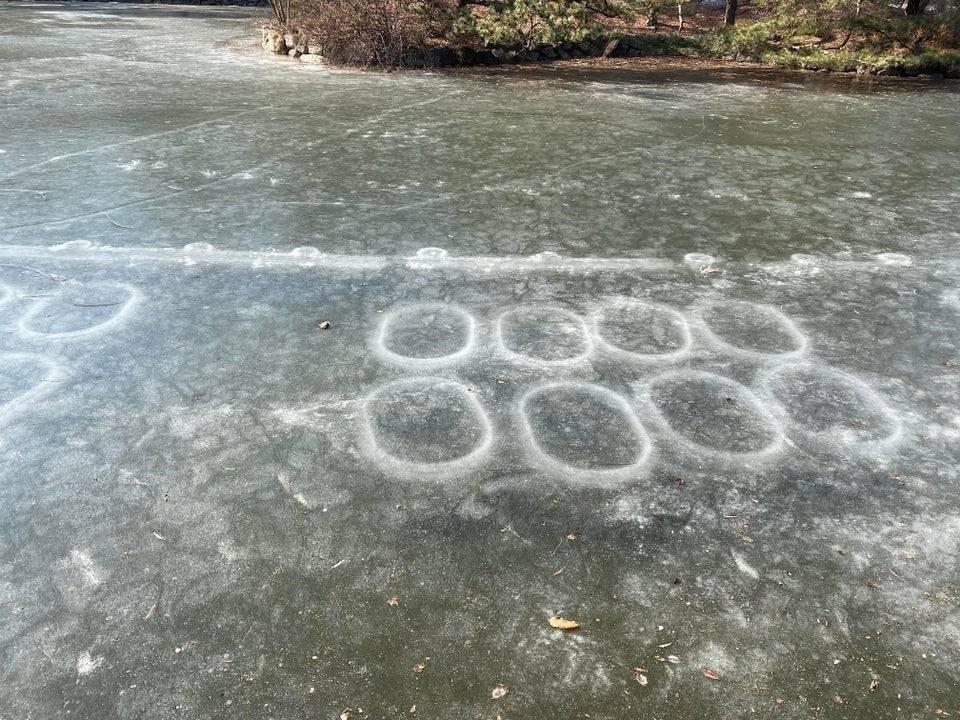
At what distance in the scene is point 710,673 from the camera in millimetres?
1826

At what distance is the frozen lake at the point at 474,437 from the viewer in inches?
72.9

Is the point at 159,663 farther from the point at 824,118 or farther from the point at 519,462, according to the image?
the point at 824,118

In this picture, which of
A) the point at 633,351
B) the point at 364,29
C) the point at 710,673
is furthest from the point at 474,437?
the point at 364,29

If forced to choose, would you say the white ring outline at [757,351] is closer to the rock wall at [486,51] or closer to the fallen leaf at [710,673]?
the fallen leaf at [710,673]

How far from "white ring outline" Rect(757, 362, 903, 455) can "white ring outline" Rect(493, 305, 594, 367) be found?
807 millimetres

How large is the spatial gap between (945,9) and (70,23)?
51.9ft

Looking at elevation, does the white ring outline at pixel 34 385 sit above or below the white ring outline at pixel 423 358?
below

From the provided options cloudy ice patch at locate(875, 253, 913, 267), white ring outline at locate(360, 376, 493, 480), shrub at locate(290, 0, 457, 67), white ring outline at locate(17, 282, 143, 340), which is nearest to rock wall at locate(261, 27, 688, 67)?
shrub at locate(290, 0, 457, 67)

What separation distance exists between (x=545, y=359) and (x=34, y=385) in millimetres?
2266

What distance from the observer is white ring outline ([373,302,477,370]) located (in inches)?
126

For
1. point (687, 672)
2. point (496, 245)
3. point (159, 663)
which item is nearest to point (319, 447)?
point (159, 663)

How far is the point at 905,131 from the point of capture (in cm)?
729

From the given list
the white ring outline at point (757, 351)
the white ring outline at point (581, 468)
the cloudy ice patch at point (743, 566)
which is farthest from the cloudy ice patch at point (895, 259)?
the cloudy ice patch at point (743, 566)

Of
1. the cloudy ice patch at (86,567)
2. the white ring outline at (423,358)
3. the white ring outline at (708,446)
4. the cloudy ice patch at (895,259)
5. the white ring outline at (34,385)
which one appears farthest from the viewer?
the cloudy ice patch at (895,259)
